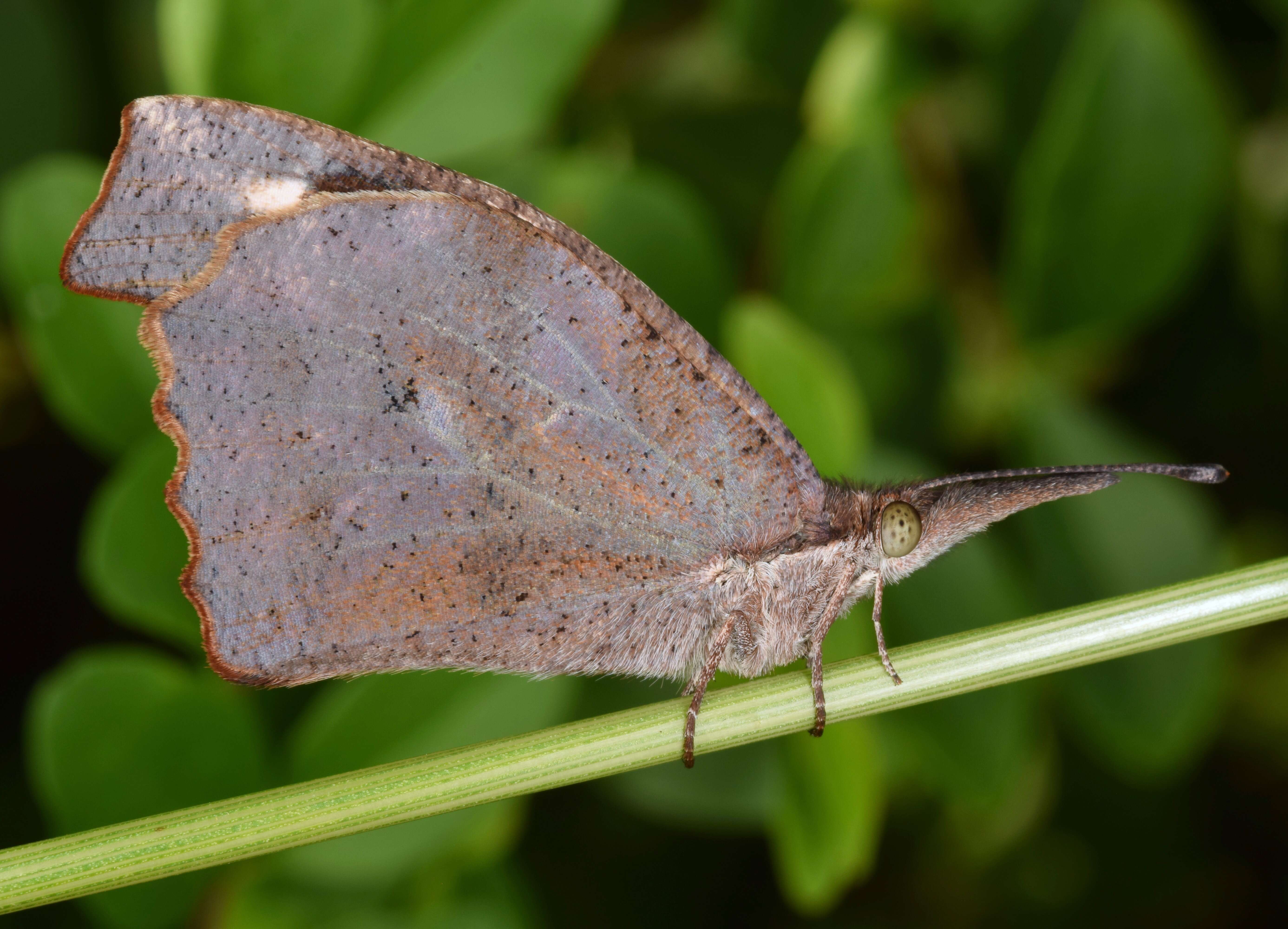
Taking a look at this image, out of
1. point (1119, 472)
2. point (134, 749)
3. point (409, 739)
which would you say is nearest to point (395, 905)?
point (409, 739)

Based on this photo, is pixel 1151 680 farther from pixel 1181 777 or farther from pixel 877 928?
pixel 877 928

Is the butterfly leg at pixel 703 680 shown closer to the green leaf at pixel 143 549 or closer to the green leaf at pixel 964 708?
the green leaf at pixel 964 708

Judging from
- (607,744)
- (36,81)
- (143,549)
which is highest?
(36,81)

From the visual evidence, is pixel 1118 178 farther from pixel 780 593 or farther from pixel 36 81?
pixel 36 81

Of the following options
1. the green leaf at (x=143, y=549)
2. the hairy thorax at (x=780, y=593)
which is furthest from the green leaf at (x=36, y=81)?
the hairy thorax at (x=780, y=593)

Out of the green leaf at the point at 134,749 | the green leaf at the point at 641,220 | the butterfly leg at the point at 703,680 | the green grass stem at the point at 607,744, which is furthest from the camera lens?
the green leaf at the point at 641,220

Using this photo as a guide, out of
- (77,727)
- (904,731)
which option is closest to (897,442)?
(904,731)
